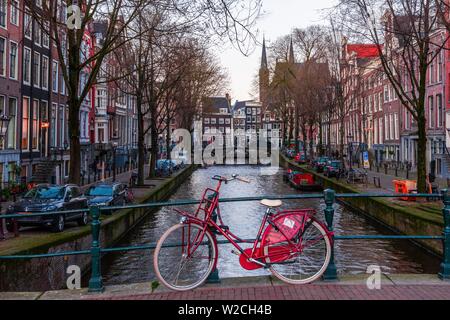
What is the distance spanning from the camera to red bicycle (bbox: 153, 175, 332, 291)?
19.6 feet

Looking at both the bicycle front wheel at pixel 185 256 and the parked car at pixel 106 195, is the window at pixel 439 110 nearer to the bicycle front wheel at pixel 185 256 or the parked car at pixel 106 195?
the parked car at pixel 106 195

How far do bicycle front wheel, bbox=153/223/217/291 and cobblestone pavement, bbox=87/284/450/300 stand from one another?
0.17m

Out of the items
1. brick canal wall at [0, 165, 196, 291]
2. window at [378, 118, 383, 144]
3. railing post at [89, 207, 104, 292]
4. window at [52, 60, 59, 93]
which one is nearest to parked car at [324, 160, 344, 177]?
window at [378, 118, 383, 144]

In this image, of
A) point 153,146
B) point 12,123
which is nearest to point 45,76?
point 12,123

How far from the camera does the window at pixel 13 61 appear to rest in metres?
29.9

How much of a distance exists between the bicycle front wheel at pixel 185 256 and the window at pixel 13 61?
2761 centimetres

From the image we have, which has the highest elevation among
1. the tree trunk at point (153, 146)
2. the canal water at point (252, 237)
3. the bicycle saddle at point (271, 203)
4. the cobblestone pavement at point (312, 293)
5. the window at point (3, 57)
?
the window at point (3, 57)

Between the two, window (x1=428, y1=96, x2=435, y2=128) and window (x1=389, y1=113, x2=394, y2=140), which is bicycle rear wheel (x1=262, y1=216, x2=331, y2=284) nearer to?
window (x1=428, y1=96, x2=435, y2=128)

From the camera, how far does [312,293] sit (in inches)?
223

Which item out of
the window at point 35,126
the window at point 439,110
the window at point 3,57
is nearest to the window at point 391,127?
the window at point 439,110

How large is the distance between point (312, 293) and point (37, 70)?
3323cm
